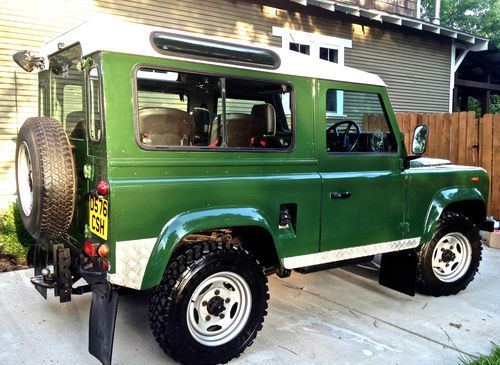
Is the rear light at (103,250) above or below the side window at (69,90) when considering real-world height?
below

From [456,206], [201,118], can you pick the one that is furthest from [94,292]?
[456,206]

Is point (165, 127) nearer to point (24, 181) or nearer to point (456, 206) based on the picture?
point (24, 181)

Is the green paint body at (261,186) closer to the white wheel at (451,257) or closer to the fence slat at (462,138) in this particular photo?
the white wheel at (451,257)

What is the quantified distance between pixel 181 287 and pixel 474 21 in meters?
29.6

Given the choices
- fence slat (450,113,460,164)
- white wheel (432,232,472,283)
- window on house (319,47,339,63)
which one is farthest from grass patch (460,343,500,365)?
window on house (319,47,339,63)

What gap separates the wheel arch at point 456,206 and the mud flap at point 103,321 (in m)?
2.84

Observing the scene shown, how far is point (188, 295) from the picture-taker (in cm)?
300

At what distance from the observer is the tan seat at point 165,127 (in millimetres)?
2969

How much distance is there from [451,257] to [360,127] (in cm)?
173

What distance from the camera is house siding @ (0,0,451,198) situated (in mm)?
7246

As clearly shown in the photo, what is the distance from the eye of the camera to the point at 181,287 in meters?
2.96

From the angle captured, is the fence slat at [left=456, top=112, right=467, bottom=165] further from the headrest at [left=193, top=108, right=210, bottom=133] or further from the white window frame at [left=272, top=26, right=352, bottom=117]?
the headrest at [left=193, top=108, right=210, bottom=133]

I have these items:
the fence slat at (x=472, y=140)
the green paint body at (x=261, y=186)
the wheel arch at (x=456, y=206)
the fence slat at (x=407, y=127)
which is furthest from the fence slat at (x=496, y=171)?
the green paint body at (x=261, y=186)

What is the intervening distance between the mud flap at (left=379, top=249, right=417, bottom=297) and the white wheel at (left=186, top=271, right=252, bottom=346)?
6.11ft
